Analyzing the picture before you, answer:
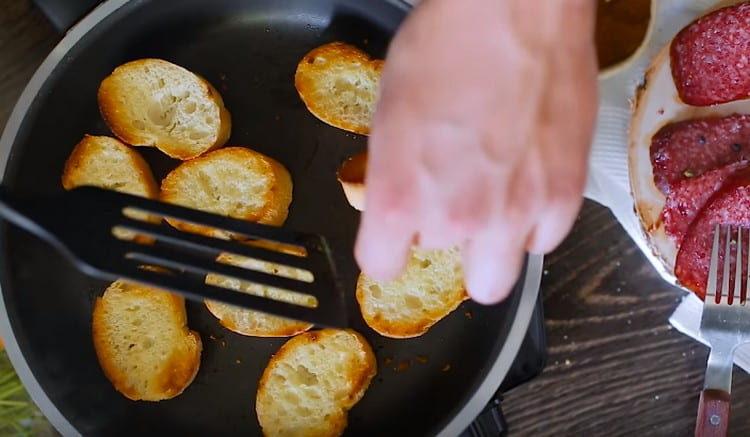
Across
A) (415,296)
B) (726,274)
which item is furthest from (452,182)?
(726,274)

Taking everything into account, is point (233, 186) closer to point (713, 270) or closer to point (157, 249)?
point (157, 249)

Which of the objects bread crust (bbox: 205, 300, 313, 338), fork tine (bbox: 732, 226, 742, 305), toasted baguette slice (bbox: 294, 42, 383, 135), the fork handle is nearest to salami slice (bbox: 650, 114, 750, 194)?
fork tine (bbox: 732, 226, 742, 305)

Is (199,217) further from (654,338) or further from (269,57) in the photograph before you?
(654,338)

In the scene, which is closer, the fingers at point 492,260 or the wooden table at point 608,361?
the fingers at point 492,260

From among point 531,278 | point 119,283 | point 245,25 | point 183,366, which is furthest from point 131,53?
point 531,278

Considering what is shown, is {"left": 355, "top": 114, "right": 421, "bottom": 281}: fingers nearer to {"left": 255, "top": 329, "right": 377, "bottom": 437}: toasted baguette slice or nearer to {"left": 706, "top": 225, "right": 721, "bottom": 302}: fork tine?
{"left": 255, "top": 329, "right": 377, "bottom": 437}: toasted baguette slice

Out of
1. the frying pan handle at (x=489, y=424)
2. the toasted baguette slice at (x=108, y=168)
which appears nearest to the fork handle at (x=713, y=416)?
the frying pan handle at (x=489, y=424)

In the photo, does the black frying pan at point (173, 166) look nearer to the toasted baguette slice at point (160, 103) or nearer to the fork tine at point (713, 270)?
the toasted baguette slice at point (160, 103)

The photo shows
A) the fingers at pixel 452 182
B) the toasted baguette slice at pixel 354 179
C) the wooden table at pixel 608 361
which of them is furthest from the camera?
the wooden table at pixel 608 361
